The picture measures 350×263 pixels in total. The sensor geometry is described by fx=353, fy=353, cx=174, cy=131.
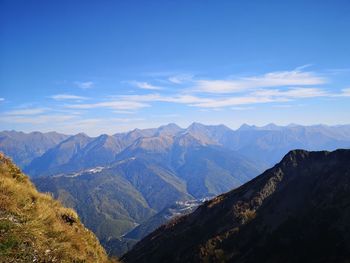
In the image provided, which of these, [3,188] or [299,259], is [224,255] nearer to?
[299,259]

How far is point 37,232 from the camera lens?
17188mm

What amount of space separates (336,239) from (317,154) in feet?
132

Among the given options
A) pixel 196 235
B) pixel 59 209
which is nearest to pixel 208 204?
pixel 196 235

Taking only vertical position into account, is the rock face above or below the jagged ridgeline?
below

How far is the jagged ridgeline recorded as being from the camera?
15422 millimetres

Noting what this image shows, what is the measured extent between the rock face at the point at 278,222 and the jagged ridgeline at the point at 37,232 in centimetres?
3000

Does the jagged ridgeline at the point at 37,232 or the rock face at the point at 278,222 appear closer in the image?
the jagged ridgeline at the point at 37,232

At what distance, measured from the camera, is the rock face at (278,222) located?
49.2m

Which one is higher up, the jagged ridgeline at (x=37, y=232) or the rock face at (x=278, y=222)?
the jagged ridgeline at (x=37, y=232)

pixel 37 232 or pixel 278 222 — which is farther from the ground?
pixel 37 232

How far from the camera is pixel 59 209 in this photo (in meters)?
23.4

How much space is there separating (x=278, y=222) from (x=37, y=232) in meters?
52.9

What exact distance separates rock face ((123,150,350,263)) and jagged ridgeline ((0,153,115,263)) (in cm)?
3000

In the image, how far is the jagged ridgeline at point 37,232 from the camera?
15422mm
